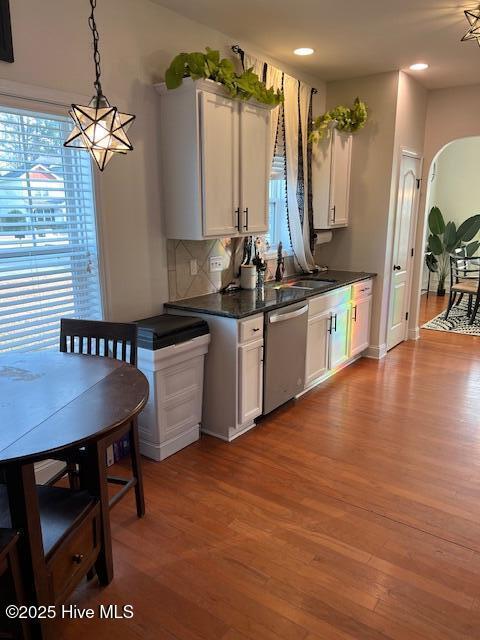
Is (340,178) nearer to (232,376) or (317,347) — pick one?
(317,347)

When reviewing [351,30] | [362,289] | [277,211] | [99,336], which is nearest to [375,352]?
[362,289]

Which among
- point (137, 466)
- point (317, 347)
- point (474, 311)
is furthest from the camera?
point (474, 311)

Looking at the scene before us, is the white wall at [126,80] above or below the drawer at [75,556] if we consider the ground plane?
above

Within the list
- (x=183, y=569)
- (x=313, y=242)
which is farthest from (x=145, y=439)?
(x=313, y=242)

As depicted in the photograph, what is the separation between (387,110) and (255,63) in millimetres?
1545

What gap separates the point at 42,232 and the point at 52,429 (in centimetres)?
140

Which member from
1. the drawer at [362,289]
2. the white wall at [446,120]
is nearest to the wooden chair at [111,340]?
the drawer at [362,289]

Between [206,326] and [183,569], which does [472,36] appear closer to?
[206,326]

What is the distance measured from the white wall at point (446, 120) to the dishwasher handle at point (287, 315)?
260cm

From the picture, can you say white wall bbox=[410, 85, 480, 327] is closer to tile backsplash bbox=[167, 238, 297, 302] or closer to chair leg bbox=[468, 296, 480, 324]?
chair leg bbox=[468, 296, 480, 324]

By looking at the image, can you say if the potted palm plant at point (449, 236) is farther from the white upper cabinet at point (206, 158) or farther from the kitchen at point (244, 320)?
the white upper cabinet at point (206, 158)

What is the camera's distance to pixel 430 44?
3658 mm

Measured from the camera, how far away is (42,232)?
2.52 m

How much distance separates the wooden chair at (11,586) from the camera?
142 cm
